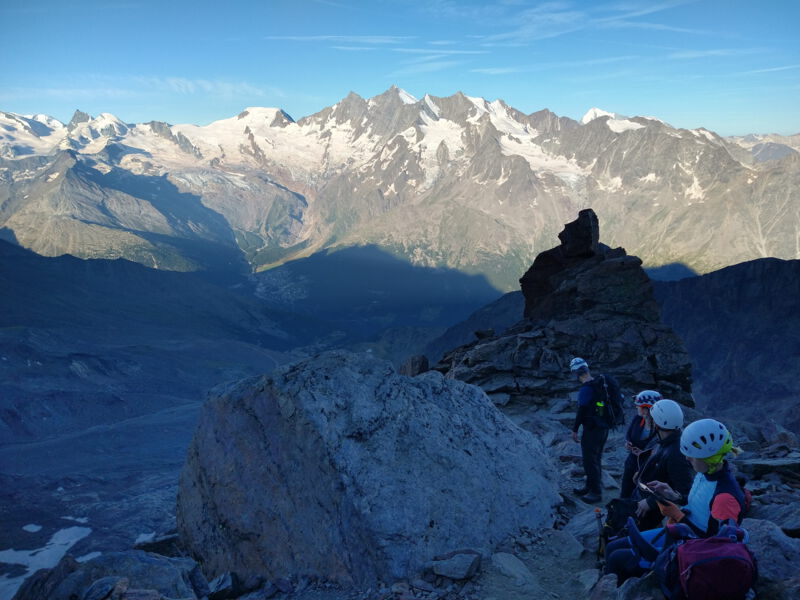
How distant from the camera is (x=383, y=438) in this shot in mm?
13641

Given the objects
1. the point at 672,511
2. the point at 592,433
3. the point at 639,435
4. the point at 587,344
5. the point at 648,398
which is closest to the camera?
the point at 672,511

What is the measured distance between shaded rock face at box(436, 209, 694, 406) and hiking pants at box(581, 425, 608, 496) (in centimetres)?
1525

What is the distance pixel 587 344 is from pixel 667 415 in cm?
2685

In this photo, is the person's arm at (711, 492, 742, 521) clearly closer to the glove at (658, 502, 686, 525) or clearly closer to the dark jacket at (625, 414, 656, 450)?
the glove at (658, 502, 686, 525)

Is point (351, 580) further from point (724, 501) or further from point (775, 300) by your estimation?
point (775, 300)

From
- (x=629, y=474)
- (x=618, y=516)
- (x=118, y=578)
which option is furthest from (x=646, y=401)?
(x=118, y=578)

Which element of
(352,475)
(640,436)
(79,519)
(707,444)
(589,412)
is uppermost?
(707,444)

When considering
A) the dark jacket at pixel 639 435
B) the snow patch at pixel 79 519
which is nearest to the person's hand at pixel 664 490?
the dark jacket at pixel 639 435

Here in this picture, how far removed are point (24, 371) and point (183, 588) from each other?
179m

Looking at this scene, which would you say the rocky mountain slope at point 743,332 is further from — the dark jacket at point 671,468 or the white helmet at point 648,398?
the dark jacket at point 671,468

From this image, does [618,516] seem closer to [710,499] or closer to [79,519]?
[710,499]

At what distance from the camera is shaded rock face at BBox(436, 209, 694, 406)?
Result: 32.8 m

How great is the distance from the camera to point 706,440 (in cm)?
834

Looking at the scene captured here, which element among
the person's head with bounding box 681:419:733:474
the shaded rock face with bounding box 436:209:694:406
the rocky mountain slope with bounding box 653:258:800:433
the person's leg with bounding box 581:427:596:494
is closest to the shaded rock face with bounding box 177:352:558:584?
the person's leg with bounding box 581:427:596:494
